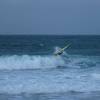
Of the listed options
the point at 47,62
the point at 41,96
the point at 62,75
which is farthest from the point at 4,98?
the point at 47,62

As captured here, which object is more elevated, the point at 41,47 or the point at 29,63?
the point at 41,47

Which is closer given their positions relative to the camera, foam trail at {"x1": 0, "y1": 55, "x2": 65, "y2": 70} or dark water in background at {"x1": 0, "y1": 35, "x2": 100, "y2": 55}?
foam trail at {"x1": 0, "y1": 55, "x2": 65, "y2": 70}

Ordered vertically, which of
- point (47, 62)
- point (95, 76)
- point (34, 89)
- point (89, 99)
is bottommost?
point (89, 99)

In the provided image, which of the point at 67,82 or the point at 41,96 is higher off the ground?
the point at 67,82

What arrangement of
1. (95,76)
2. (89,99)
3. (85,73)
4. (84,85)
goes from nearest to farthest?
(89,99), (84,85), (95,76), (85,73)

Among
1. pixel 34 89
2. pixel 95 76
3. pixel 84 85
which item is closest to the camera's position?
pixel 34 89

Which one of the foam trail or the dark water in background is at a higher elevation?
the dark water in background

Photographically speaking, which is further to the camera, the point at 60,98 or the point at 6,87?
the point at 6,87

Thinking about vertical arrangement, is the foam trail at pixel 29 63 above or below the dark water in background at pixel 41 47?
below

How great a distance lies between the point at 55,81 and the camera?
19250 millimetres

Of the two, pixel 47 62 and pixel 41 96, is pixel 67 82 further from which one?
pixel 47 62

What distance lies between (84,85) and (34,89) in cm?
220

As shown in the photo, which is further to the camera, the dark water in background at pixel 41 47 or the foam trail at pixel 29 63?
the dark water in background at pixel 41 47

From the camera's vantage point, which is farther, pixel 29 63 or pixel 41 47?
pixel 41 47
